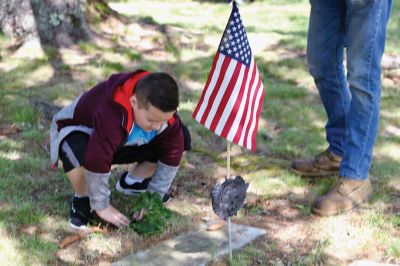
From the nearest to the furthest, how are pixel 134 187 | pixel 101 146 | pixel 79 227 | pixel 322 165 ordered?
pixel 101 146 < pixel 79 227 < pixel 134 187 < pixel 322 165

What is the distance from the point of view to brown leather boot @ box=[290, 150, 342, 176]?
4379 mm

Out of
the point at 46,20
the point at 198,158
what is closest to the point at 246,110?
Answer: the point at 198,158

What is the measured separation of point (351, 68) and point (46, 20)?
4.40 meters

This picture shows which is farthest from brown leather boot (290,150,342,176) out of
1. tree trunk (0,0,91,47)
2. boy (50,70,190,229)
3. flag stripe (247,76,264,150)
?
tree trunk (0,0,91,47)

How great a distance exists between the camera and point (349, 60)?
3.84 metres

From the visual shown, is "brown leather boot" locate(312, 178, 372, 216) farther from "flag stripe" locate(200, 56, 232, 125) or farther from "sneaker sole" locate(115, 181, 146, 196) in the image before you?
"sneaker sole" locate(115, 181, 146, 196)

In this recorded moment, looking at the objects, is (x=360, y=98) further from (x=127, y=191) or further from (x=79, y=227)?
(x=79, y=227)

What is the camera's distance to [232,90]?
3.34 metres

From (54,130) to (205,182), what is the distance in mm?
1163

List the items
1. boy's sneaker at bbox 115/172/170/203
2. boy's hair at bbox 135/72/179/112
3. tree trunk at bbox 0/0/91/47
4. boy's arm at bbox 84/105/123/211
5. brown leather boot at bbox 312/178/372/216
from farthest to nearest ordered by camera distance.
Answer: tree trunk at bbox 0/0/91/47 < boy's sneaker at bbox 115/172/170/203 < brown leather boot at bbox 312/178/372/216 < boy's arm at bbox 84/105/123/211 < boy's hair at bbox 135/72/179/112

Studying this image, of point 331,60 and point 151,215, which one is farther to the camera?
point 331,60

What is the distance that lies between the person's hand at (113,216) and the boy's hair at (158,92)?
64cm

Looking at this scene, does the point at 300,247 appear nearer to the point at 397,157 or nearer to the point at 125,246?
the point at 125,246

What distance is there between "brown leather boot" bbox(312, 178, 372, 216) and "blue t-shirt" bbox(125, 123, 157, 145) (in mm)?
1073
